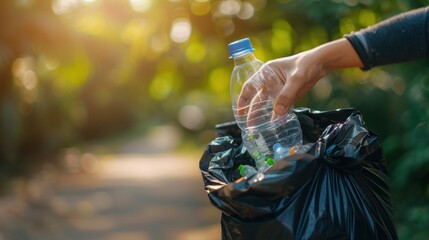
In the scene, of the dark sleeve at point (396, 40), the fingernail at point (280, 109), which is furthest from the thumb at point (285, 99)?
the dark sleeve at point (396, 40)

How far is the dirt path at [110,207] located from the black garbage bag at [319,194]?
694cm

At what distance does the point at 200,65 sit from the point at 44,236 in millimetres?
4329

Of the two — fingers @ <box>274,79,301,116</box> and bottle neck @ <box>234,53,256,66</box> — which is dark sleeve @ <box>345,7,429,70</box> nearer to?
fingers @ <box>274,79,301,116</box>

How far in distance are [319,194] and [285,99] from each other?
0.31 m

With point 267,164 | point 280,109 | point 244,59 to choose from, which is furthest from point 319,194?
point 244,59

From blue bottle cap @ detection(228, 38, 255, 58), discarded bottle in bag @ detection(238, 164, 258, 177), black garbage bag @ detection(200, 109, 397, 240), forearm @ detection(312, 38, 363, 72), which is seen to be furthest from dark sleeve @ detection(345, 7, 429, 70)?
discarded bottle in bag @ detection(238, 164, 258, 177)

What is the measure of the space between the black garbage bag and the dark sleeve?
220 mm

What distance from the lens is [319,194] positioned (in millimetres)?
1889

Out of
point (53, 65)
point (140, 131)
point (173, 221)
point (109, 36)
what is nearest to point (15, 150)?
point (53, 65)

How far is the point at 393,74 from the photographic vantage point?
4906mm

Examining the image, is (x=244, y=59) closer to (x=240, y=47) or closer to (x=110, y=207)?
(x=240, y=47)

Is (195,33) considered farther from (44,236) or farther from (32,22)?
(32,22)

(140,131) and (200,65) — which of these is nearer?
(200,65)

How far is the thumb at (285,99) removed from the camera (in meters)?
1.98
